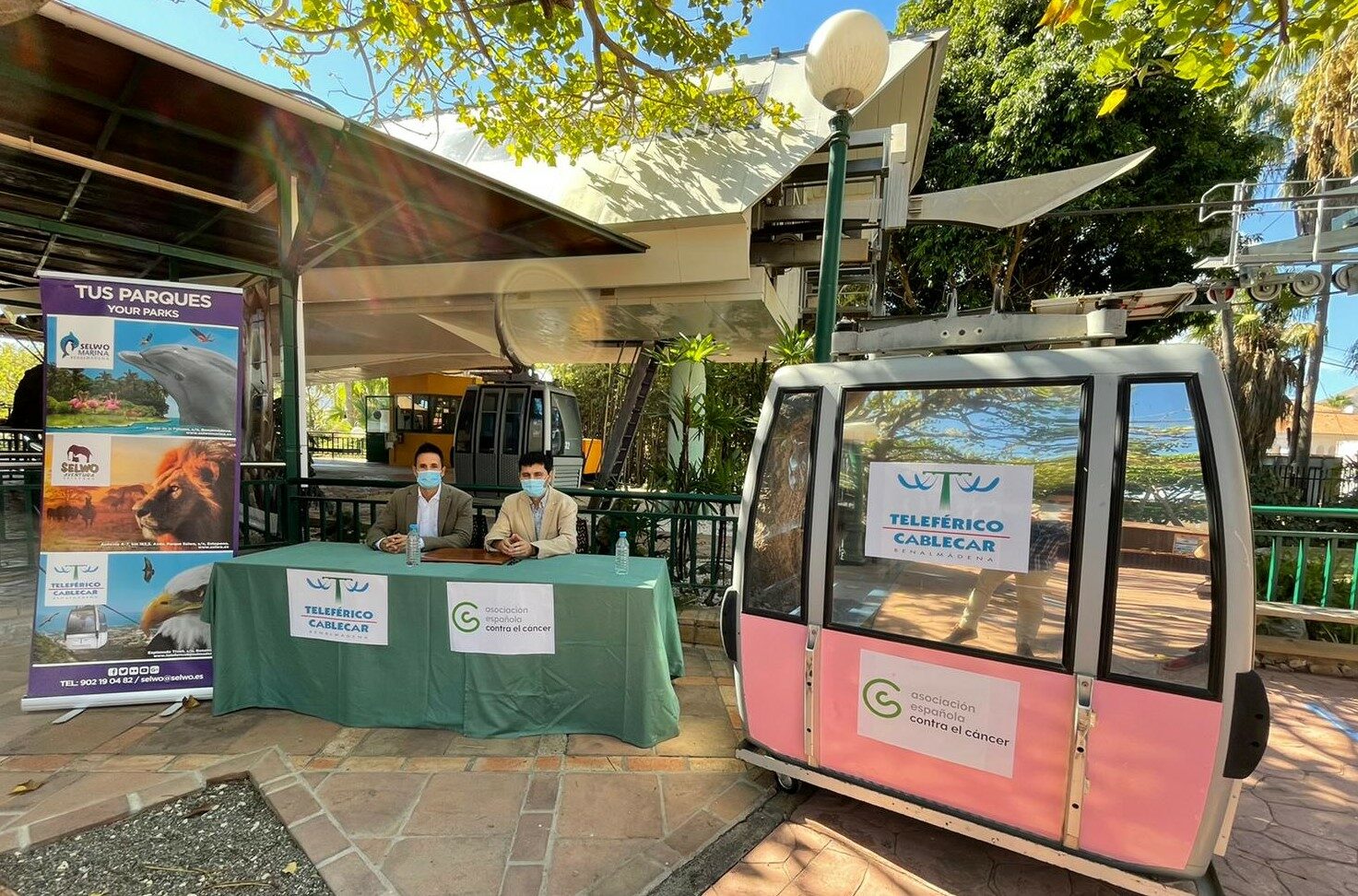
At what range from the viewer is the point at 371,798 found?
262 cm

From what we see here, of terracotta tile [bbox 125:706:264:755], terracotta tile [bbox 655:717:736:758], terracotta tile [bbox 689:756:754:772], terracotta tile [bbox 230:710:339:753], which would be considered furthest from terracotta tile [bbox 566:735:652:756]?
terracotta tile [bbox 125:706:264:755]

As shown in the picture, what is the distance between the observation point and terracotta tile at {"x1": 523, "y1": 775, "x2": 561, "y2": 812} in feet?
8.49

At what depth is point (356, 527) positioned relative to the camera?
5.25 meters

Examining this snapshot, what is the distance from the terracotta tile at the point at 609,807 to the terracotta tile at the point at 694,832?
0.09 metres

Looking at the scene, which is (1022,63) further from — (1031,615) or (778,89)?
(1031,615)

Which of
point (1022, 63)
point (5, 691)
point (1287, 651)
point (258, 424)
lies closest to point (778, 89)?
point (1022, 63)

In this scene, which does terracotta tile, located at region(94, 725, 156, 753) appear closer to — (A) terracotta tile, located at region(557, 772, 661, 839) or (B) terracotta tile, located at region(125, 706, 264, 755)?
(B) terracotta tile, located at region(125, 706, 264, 755)

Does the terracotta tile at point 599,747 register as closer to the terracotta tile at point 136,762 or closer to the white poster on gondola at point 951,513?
the white poster on gondola at point 951,513

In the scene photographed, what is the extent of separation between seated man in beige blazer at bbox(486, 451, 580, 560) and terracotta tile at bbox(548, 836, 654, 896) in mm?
1666

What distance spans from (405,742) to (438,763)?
325 mm

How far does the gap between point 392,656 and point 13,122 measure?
478 cm

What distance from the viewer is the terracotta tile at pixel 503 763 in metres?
2.89

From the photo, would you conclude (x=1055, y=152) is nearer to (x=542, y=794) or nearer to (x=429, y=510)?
(x=429, y=510)

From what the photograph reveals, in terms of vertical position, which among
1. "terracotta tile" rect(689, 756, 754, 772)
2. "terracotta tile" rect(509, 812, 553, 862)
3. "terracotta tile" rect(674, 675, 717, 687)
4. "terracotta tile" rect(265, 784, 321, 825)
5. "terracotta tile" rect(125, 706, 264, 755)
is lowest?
"terracotta tile" rect(125, 706, 264, 755)
